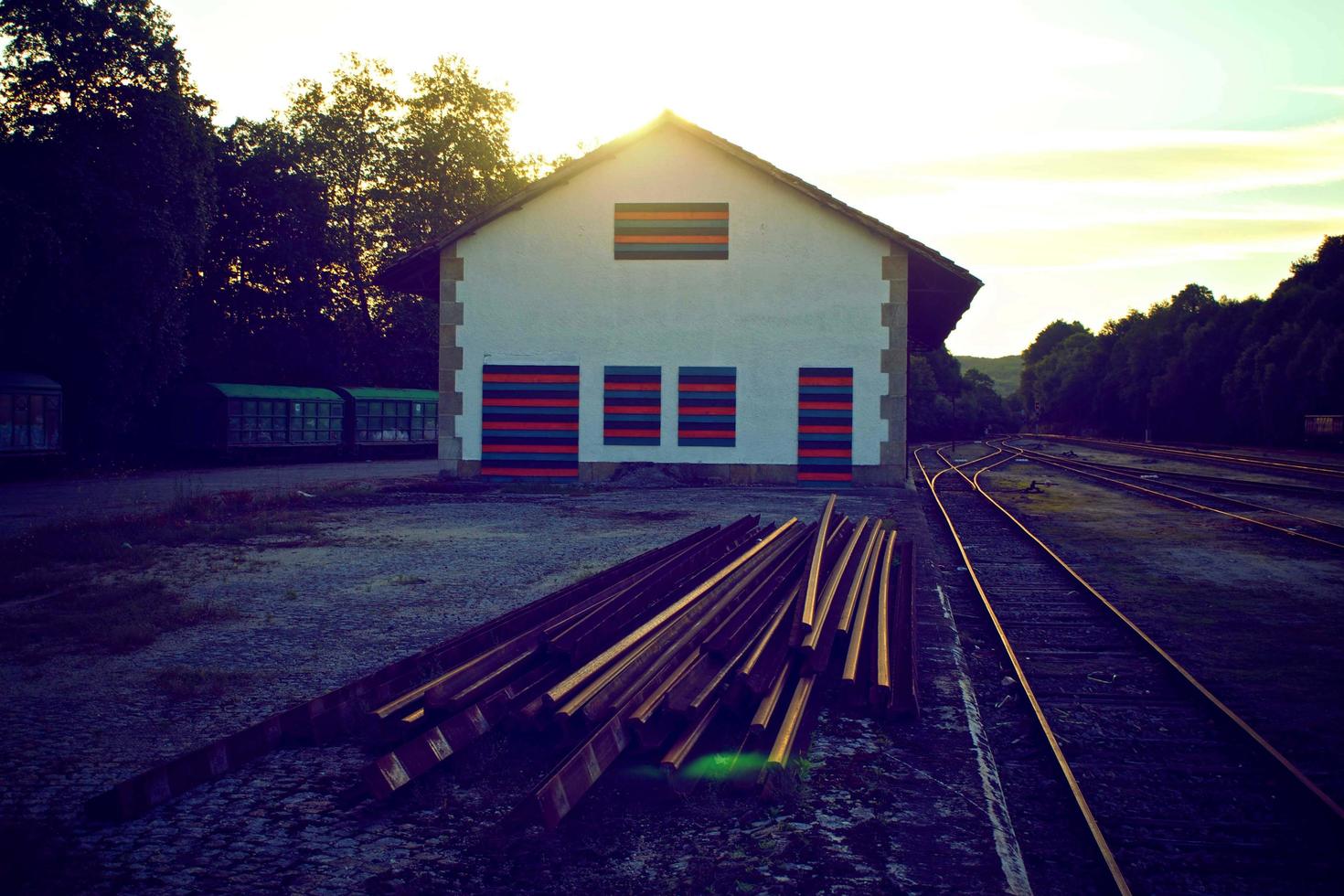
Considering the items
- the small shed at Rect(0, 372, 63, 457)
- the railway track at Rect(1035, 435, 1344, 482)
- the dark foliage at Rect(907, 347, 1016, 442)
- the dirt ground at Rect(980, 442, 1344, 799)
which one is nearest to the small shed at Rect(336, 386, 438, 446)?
the small shed at Rect(0, 372, 63, 457)

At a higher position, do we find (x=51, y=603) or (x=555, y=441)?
(x=555, y=441)

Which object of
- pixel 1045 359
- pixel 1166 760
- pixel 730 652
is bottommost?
pixel 1166 760

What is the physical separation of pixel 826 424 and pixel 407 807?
15.2m

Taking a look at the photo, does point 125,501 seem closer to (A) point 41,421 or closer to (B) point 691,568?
(A) point 41,421

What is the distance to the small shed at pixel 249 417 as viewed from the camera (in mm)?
27516

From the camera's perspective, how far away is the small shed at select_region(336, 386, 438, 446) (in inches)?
1293

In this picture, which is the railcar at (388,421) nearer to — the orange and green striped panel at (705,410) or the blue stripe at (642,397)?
the blue stripe at (642,397)

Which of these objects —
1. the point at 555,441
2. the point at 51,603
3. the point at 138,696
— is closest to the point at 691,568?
the point at 138,696

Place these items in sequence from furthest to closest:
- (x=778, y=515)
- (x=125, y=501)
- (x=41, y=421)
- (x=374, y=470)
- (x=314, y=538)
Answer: (x=374, y=470) < (x=41, y=421) < (x=125, y=501) < (x=778, y=515) < (x=314, y=538)

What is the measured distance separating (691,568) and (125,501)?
12.2 meters

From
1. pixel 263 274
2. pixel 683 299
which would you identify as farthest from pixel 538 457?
pixel 263 274

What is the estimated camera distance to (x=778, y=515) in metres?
13.2

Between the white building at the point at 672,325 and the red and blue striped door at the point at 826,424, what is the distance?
2 centimetres

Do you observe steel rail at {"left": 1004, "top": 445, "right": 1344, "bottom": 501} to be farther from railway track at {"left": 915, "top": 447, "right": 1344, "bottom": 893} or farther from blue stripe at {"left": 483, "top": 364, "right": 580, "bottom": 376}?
blue stripe at {"left": 483, "top": 364, "right": 580, "bottom": 376}
